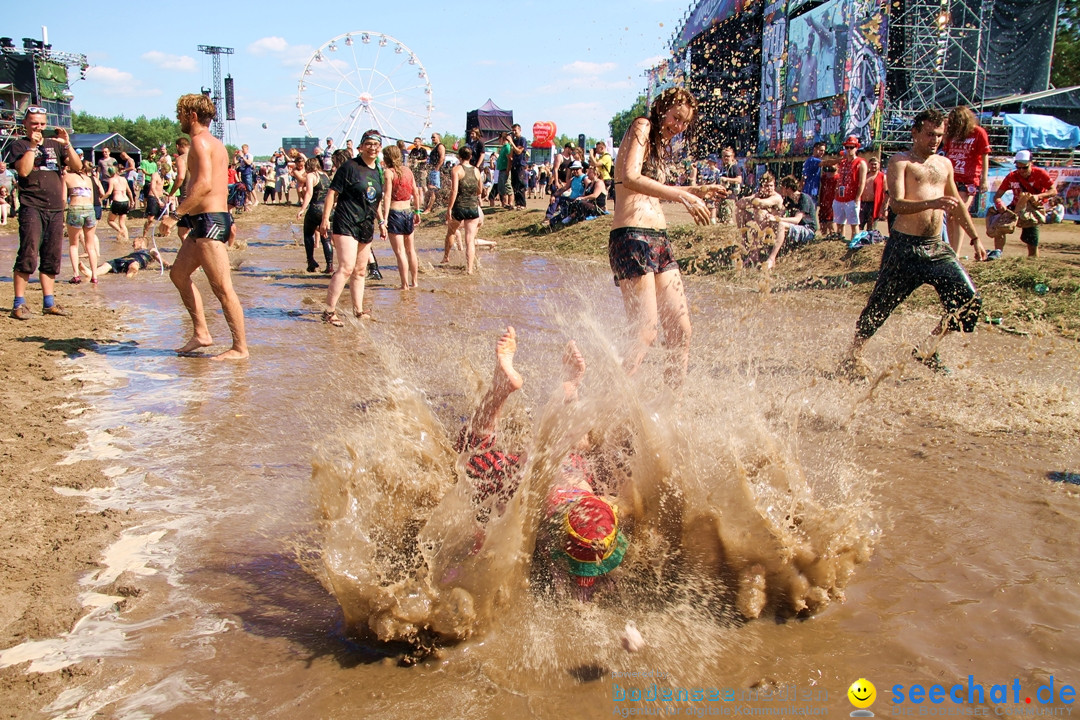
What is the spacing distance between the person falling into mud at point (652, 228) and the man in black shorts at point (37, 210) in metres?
5.68

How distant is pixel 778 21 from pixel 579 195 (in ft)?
43.3

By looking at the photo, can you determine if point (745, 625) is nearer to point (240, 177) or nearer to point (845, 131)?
point (845, 131)

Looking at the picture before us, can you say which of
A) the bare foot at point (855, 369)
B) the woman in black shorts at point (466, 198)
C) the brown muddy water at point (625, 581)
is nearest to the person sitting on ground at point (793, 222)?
the woman in black shorts at point (466, 198)

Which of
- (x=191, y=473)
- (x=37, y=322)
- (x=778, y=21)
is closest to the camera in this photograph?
(x=191, y=473)

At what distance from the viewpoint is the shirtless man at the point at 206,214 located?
5.72 meters

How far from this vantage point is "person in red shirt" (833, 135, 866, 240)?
11335 millimetres

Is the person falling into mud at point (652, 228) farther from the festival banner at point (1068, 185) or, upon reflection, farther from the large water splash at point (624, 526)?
the festival banner at point (1068, 185)

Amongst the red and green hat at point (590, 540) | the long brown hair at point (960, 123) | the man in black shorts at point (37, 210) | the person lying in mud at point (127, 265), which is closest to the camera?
the red and green hat at point (590, 540)

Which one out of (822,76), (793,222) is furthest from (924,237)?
(822,76)

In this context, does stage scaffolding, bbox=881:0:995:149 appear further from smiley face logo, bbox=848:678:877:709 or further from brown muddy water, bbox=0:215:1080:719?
smiley face logo, bbox=848:678:877:709

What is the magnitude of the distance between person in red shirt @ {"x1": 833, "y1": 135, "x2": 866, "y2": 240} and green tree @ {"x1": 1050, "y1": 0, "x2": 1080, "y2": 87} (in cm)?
2847

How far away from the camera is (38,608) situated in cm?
272

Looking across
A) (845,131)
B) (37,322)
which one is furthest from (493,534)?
(845,131)

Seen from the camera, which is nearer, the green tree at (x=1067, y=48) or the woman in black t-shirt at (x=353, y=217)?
the woman in black t-shirt at (x=353, y=217)
